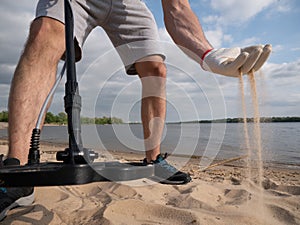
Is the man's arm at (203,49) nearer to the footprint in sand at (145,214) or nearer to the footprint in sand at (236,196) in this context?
the footprint in sand at (145,214)

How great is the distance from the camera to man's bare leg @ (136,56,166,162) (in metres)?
2.24

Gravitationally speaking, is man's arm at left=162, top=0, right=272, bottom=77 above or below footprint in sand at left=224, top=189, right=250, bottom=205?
above

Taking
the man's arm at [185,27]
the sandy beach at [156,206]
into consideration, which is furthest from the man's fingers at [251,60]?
the sandy beach at [156,206]

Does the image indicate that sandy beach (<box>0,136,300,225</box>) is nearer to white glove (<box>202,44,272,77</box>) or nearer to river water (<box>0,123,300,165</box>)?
river water (<box>0,123,300,165</box>)

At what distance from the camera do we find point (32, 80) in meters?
1.54

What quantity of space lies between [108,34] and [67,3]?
0.99 m

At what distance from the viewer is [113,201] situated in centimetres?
182

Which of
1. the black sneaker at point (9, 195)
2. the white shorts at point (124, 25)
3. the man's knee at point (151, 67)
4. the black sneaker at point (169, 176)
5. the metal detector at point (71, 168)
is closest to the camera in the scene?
the metal detector at point (71, 168)

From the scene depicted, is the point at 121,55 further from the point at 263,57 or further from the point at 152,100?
the point at 263,57

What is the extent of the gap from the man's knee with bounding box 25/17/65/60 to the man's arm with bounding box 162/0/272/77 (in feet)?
2.21

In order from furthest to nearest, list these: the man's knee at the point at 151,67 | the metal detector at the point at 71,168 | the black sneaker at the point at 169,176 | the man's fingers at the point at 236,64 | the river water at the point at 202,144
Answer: the river water at the point at 202,144 < the man's knee at the point at 151,67 < the black sneaker at the point at 169,176 < the man's fingers at the point at 236,64 < the metal detector at the point at 71,168

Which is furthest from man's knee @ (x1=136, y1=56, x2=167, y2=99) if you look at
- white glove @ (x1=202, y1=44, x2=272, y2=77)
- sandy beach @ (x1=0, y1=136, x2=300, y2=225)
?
white glove @ (x1=202, y1=44, x2=272, y2=77)

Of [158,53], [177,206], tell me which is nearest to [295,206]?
[177,206]

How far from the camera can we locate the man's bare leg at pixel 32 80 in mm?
1493
